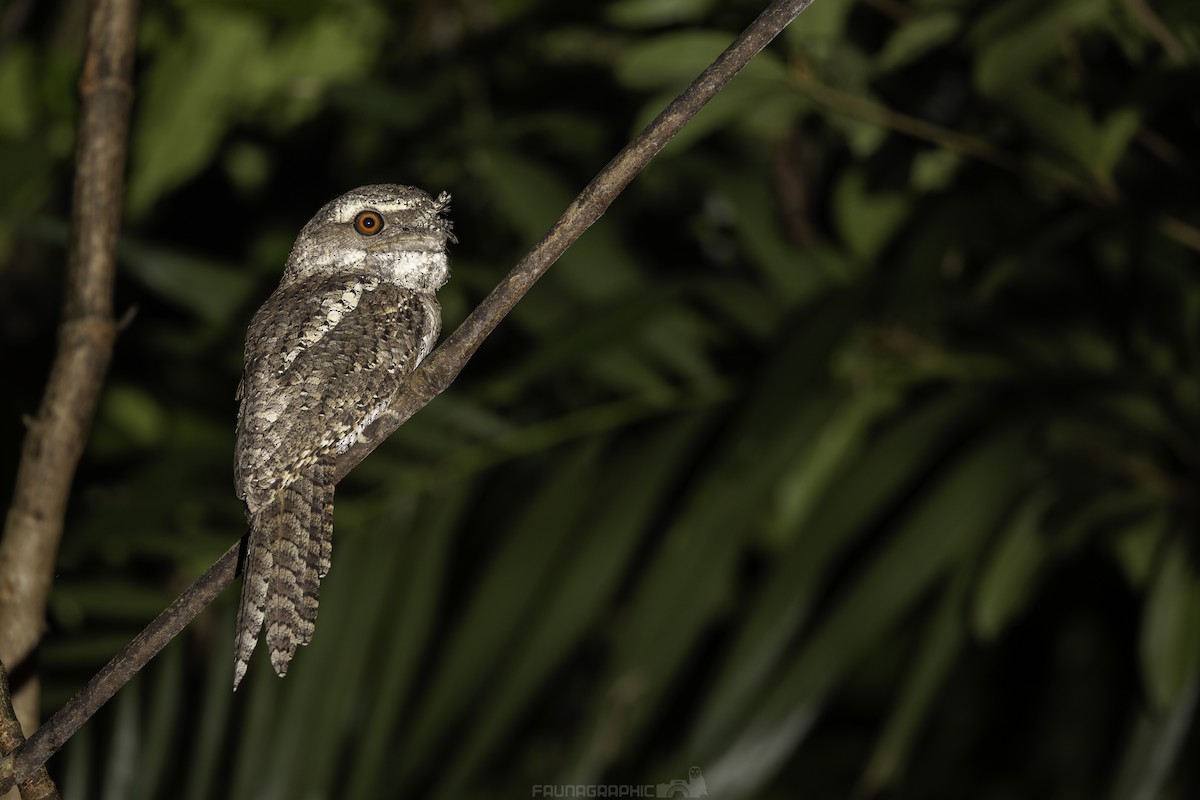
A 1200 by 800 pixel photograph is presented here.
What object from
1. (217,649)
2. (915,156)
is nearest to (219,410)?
(217,649)

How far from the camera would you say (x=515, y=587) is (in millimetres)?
3094

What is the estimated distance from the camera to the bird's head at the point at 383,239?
8.93 ft

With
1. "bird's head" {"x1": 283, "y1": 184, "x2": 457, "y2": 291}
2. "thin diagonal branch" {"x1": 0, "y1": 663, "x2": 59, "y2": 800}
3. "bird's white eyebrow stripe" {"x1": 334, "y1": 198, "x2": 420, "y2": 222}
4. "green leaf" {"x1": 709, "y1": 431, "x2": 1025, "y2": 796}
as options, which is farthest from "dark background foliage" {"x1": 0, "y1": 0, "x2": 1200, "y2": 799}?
"thin diagonal branch" {"x1": 0, "y1": 663, "x2": 59, "y2": 800}

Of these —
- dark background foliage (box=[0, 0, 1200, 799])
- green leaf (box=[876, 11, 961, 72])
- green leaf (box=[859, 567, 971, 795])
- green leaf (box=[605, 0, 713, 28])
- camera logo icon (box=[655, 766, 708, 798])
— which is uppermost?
green leaf (box=[605, 0, 713, 28])

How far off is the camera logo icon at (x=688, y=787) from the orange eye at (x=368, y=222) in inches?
53.6

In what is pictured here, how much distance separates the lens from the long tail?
1920 mm

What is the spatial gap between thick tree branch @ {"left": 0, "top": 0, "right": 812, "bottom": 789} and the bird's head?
40.1 inches

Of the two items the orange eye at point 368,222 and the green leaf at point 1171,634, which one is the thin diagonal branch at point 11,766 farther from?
the green leaf at point 1171,634

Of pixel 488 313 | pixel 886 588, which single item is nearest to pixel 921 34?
pixel 886 588

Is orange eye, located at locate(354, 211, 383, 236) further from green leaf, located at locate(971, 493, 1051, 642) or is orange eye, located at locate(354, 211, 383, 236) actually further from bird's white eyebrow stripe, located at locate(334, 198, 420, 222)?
green leaf, located at locate(971, 493, 1051, 642)

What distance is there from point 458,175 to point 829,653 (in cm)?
210

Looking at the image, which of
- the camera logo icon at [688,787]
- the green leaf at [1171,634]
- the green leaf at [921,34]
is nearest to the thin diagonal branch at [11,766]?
the camera logo icon at [688,787]

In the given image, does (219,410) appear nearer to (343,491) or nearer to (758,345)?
(343,491)

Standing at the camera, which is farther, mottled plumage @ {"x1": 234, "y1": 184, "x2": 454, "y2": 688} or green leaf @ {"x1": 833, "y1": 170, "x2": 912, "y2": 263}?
green leaf @ {"x1": 833, "y1": 170, "x2": 912, "y2": 263}
